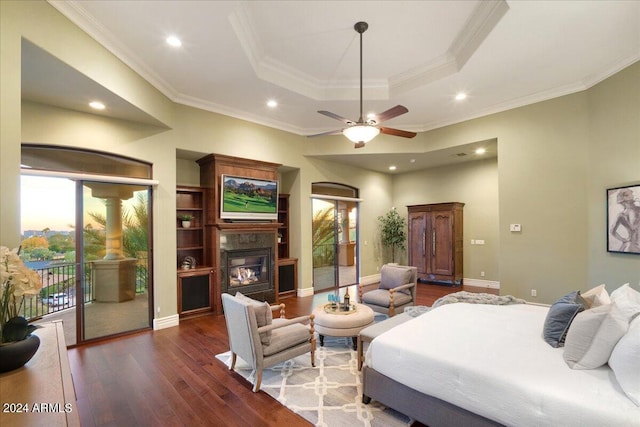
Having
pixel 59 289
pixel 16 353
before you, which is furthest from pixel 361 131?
pixel 59 289

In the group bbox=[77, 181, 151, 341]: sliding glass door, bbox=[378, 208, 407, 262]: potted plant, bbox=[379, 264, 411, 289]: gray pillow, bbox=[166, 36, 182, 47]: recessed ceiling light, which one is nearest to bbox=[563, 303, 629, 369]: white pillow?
bbox=[379, 264, 411, 289]: gray pillow

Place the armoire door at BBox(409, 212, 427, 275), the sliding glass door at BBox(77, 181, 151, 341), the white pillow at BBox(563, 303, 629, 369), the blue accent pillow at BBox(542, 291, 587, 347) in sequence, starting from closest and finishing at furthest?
the white pillow at BBox(563, 303, 629, 369) < the blue accent pillow at BBox(542, 291, 587, 347) < the sliding glass door at BBox(77, 181, 151, 341) < the armoire door at BBox(409, 212, 427, 275)

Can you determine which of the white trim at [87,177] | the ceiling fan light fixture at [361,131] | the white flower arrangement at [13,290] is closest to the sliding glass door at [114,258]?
the white trim at [87,177]

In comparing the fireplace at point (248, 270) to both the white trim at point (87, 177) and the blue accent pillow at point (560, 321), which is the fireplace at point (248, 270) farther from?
the blue accent pillow at point (560, 321)

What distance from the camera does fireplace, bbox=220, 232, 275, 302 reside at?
529cm

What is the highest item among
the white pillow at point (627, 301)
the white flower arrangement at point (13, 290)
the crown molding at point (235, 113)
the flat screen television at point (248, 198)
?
the crown molding at point (235, 113)

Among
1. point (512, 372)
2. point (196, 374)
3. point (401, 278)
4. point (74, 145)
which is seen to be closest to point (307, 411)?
point (196, 374)

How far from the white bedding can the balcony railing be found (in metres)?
3.91

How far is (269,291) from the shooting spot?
5.88 metres

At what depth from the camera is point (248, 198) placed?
18.2ft

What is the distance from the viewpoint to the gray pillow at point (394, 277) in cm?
482

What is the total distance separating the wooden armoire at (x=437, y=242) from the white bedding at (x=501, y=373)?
459 cm

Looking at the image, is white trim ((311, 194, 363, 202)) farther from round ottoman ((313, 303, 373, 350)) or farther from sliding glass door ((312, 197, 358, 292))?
round ottoman ((313, 303, 373, 350))

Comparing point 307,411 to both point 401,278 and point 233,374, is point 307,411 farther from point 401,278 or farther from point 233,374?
point 401,278
